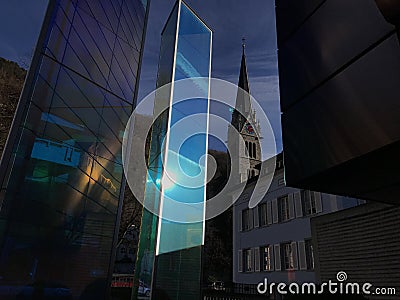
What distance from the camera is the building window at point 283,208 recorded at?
65.9 feet

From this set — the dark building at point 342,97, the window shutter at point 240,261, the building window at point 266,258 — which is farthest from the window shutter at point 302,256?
the dark building at point 342,97

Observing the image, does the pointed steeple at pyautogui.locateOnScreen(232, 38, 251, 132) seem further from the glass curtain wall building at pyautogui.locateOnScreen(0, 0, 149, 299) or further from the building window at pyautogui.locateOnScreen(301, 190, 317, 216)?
the glass curtain wall building at pyautogui.locateOnScreen(0, 0, 149, 299)

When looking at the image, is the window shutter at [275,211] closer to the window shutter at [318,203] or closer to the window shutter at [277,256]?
the window shutter at [277,256]

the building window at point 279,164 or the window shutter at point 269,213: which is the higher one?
the building window at point 279,164

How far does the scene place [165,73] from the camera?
10828 millimetres

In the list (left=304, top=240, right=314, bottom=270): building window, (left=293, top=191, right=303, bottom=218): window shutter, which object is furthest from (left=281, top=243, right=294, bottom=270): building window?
(left=293, top=191, right=303, bottom=218): window shutter

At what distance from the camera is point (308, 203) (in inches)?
731

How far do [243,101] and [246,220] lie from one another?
146 ft

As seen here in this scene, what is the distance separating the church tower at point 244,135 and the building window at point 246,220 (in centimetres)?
2343

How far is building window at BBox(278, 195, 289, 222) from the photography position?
20078 mm

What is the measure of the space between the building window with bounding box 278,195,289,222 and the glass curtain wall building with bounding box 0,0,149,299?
13.3 meters

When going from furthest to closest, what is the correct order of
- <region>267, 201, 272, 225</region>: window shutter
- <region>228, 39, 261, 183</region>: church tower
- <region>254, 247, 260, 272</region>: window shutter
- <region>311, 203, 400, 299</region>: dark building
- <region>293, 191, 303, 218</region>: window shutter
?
<region>228, 39, 261, 183</region>: church tower
<region>254, 247, 260, 272</region>: window shutter
<region>267, 201, 272, 225</region>: window shutter
<region>293, 191, 303, 218</region>: window shutter
<region>311, 203, 400, 299</region>: dark building

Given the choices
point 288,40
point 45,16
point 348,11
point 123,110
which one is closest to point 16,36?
point 123,110

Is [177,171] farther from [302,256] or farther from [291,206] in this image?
[291,206]
